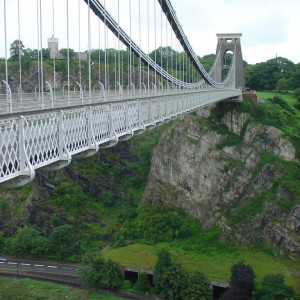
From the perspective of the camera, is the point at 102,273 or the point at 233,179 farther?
the point at 233,179

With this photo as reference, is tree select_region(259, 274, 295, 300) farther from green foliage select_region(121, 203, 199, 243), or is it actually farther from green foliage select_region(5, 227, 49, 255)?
green foliage select_region(5, 227, 49, 255)

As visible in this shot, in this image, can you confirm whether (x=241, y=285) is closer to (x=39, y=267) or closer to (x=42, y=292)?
(x=42, y=292)

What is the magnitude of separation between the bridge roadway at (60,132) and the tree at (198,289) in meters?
11.2

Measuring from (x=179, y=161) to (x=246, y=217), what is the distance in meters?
8.06

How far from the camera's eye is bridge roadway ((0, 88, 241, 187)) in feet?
33.4

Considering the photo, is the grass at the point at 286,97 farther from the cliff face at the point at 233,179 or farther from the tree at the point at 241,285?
the tree at the point at 241,285

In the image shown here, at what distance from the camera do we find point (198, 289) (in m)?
27.9

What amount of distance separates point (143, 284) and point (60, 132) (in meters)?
20.0

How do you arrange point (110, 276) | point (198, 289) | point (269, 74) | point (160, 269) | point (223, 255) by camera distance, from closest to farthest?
point (198, 289)
point (160, 269)
point (110, 276)
point (223, 255)
point (269, 74)

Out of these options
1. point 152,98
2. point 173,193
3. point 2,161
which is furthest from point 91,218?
point 2,161

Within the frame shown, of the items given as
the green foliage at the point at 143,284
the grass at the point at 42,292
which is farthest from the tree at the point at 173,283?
the grass at the point at 42,292

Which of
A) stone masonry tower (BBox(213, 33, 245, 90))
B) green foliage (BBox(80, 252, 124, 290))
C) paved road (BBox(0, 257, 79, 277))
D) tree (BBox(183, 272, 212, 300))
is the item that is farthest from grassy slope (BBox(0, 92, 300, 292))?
stone masonry tower (BBox(213, 33, 245, 90))

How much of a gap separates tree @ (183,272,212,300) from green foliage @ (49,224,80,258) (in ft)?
34.2

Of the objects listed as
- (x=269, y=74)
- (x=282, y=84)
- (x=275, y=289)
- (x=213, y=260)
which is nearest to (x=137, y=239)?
(x=213, y=260)
